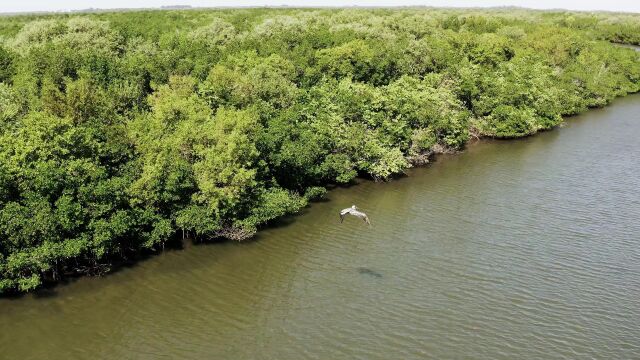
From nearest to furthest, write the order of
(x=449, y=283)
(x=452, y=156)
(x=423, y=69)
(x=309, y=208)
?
(x=449, y=283) < (x=309, y=208) < (x=452, y=156) < (x=423, y=69)

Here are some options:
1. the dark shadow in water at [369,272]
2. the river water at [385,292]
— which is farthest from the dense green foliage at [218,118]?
the dark shadow in water at [369,272]

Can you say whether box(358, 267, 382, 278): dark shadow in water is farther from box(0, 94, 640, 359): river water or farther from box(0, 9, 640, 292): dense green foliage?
box(0, 9, 640, 292): dense green foliage

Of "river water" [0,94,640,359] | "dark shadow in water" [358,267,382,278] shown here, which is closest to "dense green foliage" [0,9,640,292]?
"river water" [0,94,640,359]

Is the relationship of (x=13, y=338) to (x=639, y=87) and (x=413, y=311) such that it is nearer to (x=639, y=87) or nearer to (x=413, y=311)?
(x=413, y=311)

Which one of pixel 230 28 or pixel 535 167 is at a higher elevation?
pixel 230 28

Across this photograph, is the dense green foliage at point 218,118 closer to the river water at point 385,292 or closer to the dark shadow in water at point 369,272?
the river water at point 385,292

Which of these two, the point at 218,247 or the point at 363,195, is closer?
the point at 218,247

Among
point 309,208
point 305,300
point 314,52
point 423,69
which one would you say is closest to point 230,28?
point 314,52
